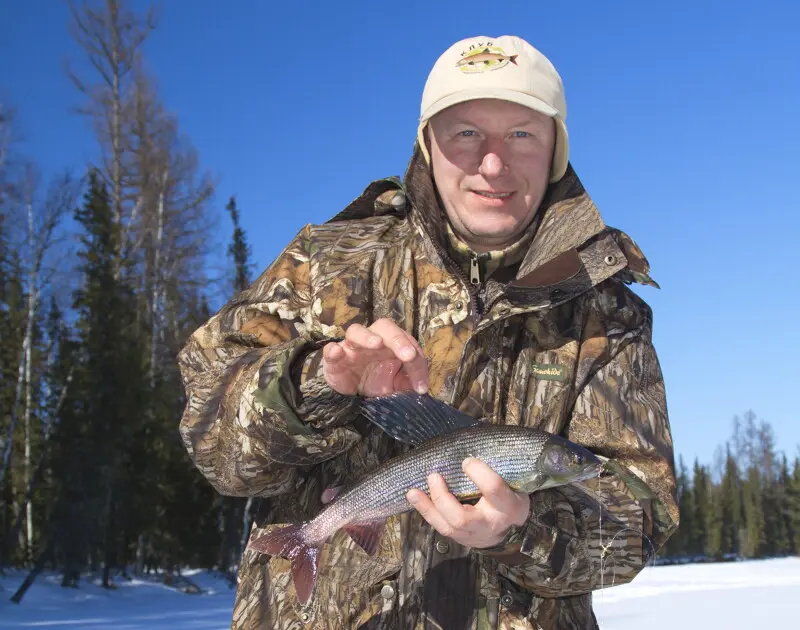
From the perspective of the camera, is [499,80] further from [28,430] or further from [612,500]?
[28,430]

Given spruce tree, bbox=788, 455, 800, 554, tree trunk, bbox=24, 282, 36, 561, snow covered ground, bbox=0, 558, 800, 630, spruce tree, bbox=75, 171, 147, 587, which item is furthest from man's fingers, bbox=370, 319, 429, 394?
spruce tree, bbox=788, 455, 800, 554

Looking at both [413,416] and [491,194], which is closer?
[413,416]

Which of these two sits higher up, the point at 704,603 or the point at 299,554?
the point at 299,554

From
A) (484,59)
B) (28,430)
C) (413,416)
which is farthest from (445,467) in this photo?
(28,430)

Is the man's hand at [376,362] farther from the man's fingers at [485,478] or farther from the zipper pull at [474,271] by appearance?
the zipper pull at [474,271]

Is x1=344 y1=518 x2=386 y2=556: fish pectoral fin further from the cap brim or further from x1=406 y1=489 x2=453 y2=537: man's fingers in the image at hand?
the cap brim

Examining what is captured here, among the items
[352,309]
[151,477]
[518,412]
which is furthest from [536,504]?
[151,477]

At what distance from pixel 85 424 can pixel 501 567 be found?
1928 centimetres

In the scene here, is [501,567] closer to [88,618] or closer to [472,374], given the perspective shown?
[472,374]

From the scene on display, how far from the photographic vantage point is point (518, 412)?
2.91 m

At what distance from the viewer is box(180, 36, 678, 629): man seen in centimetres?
257

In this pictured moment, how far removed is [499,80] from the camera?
302 centimetres

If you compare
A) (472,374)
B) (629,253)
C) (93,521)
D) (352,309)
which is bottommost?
(93,521)

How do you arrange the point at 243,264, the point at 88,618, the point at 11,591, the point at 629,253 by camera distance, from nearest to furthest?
1. the point at 629,253
2. the point at 88,618
3. the point at 11,591
4. the point at 243,264
